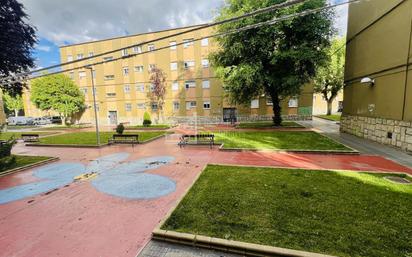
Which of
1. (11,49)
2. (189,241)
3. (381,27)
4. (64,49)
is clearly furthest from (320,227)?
(64,49)

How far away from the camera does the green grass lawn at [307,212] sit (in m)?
3.62

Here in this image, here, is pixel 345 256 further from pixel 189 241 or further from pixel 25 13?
pixel 25 13

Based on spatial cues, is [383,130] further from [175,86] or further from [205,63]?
[175,86]

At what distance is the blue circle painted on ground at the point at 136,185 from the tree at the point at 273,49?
1233cm

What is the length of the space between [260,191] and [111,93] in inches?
1291

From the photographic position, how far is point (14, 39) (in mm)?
10164

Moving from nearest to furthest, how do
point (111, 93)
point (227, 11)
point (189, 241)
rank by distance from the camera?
point (189, 241)
point (227, 11)
point (111, 93)

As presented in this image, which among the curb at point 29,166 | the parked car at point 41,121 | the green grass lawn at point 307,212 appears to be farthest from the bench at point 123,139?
the parked car at point 41,121

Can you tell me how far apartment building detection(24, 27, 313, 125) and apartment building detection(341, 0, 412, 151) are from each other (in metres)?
10.8

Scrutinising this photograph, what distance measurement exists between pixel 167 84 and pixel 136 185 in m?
24.7

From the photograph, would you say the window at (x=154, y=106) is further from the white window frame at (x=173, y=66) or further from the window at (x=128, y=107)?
the white window frame at (x=173, y=66)

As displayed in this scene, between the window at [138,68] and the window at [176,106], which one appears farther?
the window at [138,68]

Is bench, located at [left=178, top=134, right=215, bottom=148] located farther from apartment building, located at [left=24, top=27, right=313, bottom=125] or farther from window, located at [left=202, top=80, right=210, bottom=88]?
window, located at [left=202, top=80, right=210, bottom=88]

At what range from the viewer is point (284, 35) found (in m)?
17.1
